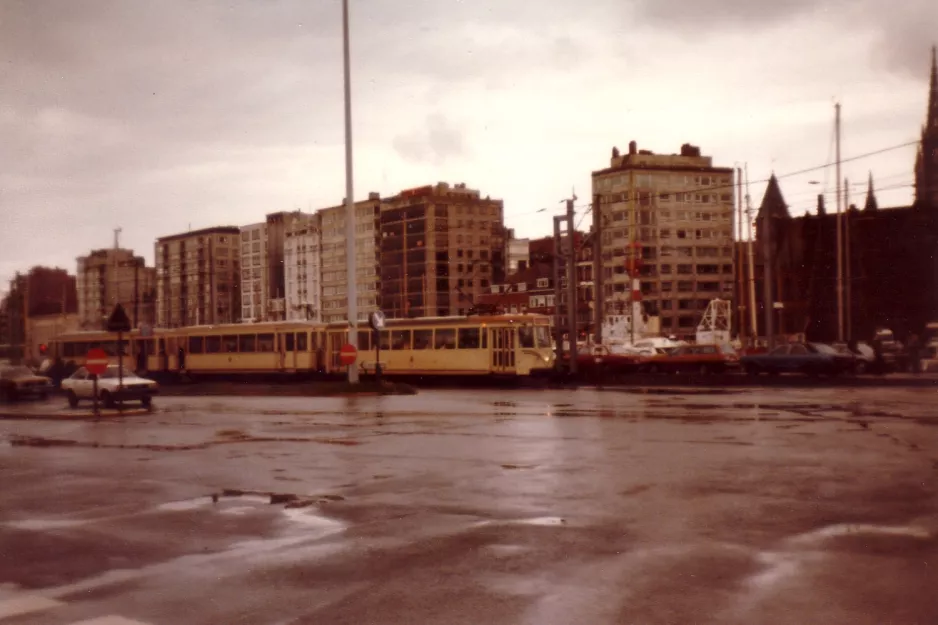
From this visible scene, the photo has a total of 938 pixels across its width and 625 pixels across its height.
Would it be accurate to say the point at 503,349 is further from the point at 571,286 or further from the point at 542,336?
the point at 571,286

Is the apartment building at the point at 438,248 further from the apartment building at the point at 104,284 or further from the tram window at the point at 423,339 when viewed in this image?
the tram window at the point at 423,339

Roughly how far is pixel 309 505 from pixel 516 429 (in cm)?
881

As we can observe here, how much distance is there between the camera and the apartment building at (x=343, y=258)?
6348 inches

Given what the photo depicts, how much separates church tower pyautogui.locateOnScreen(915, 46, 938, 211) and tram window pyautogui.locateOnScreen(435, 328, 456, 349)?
65.0 m

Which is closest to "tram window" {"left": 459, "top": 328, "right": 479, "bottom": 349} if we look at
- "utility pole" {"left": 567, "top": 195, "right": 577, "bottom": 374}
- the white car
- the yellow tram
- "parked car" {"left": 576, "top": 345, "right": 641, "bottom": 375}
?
the yellow tram

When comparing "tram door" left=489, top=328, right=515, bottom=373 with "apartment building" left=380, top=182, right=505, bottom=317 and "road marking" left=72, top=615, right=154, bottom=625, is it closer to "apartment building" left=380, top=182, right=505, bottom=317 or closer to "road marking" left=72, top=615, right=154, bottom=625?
"road marking" left=72, top=615, right=154, bottom=625

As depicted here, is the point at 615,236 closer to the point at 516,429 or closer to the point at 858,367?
the point at 858,367

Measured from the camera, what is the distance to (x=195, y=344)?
51.1m

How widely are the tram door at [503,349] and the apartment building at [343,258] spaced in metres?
119

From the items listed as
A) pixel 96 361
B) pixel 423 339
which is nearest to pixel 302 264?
pixel 423 339

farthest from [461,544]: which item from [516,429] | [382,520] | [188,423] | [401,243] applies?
[401,243]

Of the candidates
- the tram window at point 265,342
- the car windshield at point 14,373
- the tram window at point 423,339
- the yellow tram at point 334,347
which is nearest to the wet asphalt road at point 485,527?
the yellow tram at point 334,347

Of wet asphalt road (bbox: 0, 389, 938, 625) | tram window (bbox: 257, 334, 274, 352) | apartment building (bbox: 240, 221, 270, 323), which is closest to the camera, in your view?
wet asphalt road (bbox: 0, 389, 938, 625)

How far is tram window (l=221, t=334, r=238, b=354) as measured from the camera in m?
49.2
